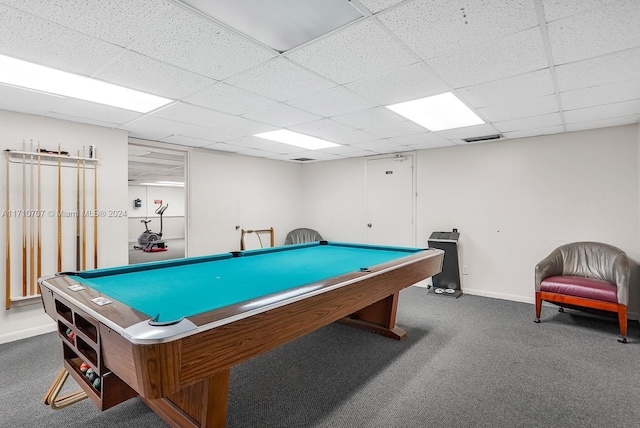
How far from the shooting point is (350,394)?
2.19 meters

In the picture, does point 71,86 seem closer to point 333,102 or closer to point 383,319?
point 333,102

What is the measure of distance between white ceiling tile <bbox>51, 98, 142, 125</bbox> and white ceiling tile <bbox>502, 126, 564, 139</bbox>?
4.49 metres

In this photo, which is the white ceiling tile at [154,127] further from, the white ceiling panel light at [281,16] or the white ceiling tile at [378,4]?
the white ceiling tile at [378,4]

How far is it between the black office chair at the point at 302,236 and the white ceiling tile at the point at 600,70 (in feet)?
15.5

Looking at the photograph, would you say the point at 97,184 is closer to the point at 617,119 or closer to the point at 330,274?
the point at 330,274

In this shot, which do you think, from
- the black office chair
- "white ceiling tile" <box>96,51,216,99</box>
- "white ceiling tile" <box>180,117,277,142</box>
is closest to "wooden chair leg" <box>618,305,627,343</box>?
"white ceiling tile" <box>180,117,277,142</box>

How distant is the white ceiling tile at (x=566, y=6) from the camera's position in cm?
152

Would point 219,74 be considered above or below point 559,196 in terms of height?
above

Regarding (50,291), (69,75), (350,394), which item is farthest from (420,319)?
(69,75)

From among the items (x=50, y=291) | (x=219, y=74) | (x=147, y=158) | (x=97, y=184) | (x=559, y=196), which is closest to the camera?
(x=50, y=291)

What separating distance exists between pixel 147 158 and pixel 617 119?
712 cm

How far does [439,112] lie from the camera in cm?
332

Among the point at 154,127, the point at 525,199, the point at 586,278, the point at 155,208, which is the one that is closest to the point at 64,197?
the point at 154,127

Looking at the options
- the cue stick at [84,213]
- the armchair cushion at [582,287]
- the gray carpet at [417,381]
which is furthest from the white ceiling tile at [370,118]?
the cue stick at [84,213]
